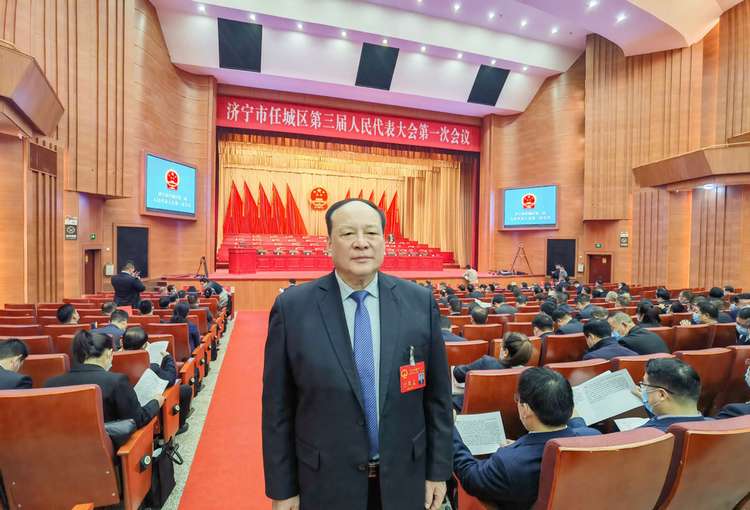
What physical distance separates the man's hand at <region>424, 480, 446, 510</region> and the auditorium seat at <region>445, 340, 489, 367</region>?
1753mm

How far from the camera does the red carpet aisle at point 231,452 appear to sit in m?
2.29

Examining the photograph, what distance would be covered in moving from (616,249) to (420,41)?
25.8 feet

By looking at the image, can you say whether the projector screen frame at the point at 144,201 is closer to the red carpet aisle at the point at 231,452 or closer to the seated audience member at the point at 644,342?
the red carpet aisle at the point at 231,452

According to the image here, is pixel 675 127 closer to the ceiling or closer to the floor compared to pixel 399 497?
closer to the ceiling

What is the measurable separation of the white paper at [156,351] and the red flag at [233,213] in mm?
14077

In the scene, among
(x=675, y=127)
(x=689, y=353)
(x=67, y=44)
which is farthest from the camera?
(x=675, y=127)

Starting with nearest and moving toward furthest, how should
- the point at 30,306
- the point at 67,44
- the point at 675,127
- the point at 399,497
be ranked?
the point at 399,497, the point at 30,306, the point at 67,44, the point at 675,127

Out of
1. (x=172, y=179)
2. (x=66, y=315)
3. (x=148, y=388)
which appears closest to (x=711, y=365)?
(x=148, y=388)

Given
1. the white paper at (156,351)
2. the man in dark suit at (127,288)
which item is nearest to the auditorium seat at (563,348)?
the white paper at (156,351)

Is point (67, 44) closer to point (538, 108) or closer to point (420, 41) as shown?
point (420, 41)

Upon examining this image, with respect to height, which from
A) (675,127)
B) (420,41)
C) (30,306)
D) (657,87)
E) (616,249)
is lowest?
(30,306)

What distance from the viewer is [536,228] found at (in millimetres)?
13219

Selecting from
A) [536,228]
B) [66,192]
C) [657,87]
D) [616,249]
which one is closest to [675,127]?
[657,87]

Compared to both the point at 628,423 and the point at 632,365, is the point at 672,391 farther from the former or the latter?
the point at 632,365
